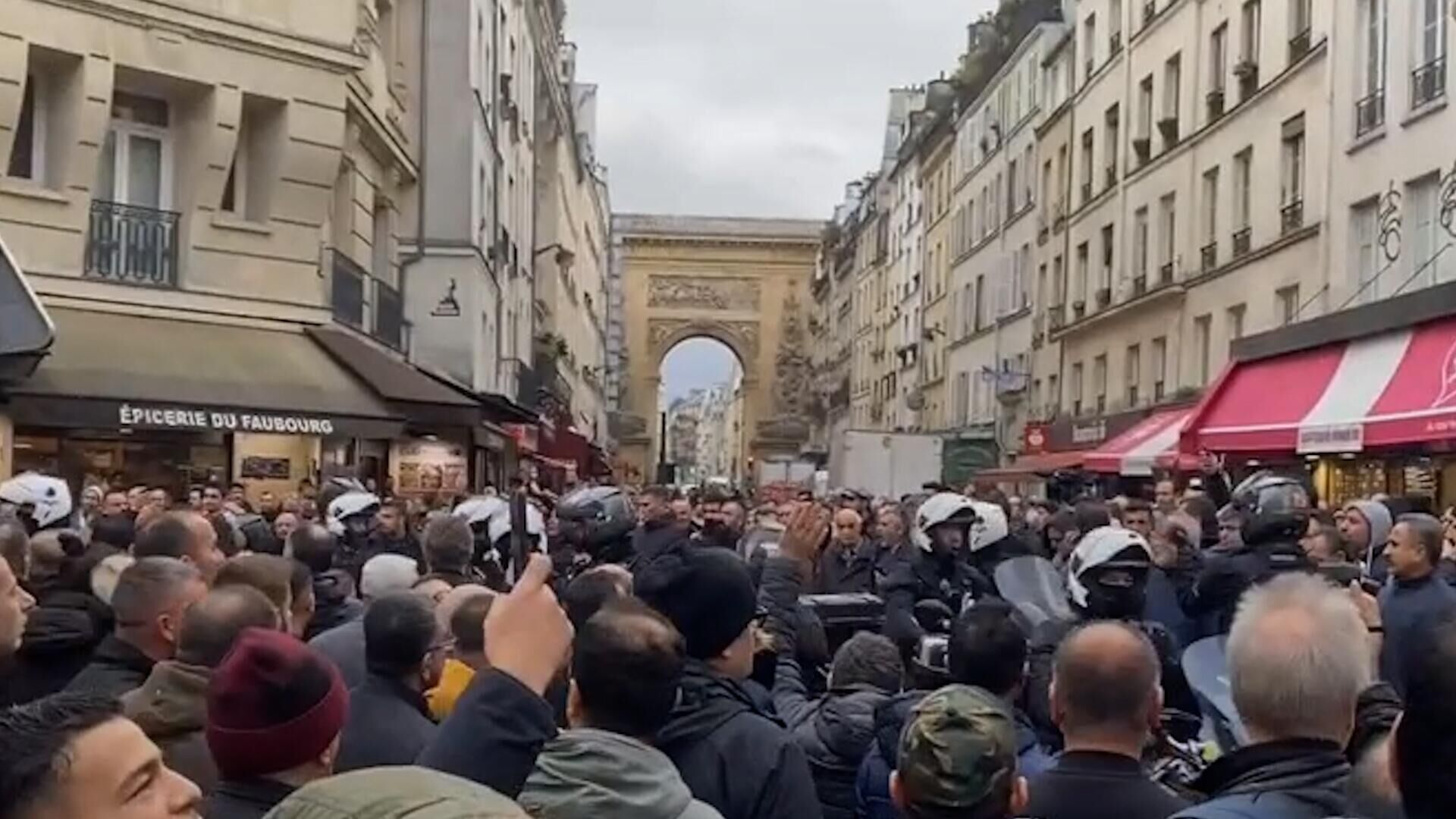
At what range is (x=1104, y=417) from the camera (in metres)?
36.8

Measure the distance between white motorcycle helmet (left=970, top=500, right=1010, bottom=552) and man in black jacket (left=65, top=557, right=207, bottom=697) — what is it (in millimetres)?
5320

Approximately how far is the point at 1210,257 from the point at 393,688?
2813cm

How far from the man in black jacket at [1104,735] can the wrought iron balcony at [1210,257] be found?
2832 cm

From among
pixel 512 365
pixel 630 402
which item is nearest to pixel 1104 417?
pixel 512 365

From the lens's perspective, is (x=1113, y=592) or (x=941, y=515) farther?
(x=941, y=515)

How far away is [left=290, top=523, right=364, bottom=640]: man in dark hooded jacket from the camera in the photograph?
804cm

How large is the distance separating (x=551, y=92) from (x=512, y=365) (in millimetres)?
16873

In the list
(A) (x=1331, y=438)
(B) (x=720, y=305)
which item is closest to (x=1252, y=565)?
(A) (x=1331, y=438)

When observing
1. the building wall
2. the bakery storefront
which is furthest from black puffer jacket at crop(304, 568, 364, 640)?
the building wall

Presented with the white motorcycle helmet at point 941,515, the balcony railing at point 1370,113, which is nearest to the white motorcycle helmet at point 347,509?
the white motorcycle helmet at point 941,515

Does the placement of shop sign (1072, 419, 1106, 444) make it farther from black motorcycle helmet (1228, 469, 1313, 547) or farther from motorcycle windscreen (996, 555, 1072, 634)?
motorcycle windscreen (996, 555, 1072, 634)

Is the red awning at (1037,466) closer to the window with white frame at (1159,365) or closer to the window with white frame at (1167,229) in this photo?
the window with white frame at (1159,365)

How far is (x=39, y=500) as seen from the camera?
11.2m

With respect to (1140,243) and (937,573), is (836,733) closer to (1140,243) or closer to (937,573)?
(937,573)
